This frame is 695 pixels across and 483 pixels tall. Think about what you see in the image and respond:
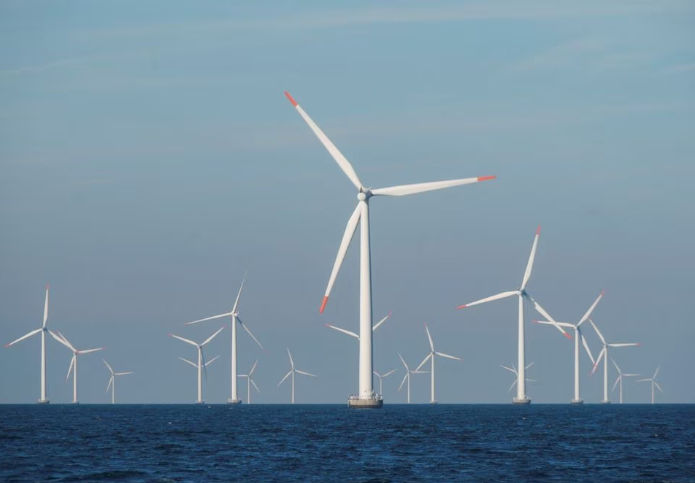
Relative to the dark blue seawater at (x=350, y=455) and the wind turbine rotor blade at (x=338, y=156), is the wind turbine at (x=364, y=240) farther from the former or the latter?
the dark blue seawater at (x=350, y=455)

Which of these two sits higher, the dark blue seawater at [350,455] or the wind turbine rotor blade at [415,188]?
the wind turbine rotor blade at [415,188]

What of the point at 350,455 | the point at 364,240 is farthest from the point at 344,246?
the point at 350,455

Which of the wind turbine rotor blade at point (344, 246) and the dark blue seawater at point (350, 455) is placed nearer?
the dark blue seawater at point (350, 455)

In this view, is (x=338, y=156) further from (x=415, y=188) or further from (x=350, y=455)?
(x=350, y=455)

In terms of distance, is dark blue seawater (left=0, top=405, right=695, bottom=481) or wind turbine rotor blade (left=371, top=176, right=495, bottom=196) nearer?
dark blue seawater (left=0, top=405, right=695, bottom=481)

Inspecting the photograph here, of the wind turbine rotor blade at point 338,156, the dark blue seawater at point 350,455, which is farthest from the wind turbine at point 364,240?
the dark blue seawater at point 350,455

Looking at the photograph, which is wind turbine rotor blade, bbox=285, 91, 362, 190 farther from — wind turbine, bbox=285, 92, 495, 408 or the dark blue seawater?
the dark blue seawater

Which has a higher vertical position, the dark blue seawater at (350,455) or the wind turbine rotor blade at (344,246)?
the wind turbine rotor blade at (344,246)

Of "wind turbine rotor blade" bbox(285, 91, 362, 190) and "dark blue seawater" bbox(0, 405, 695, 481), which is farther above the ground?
"wind turbine rotor blade" bbox(285, 91, 362, 190)

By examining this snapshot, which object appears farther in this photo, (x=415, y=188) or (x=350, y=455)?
(x=415, y=188)

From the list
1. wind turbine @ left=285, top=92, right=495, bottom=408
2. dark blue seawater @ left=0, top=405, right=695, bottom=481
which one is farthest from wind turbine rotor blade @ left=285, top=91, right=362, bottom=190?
dark blue seawater @ left=0, top=405, right=695, bottom=481

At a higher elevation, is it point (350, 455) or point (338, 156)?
point (338, 156)

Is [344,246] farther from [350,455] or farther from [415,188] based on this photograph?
[350,455]

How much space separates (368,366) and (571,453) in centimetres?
6783
